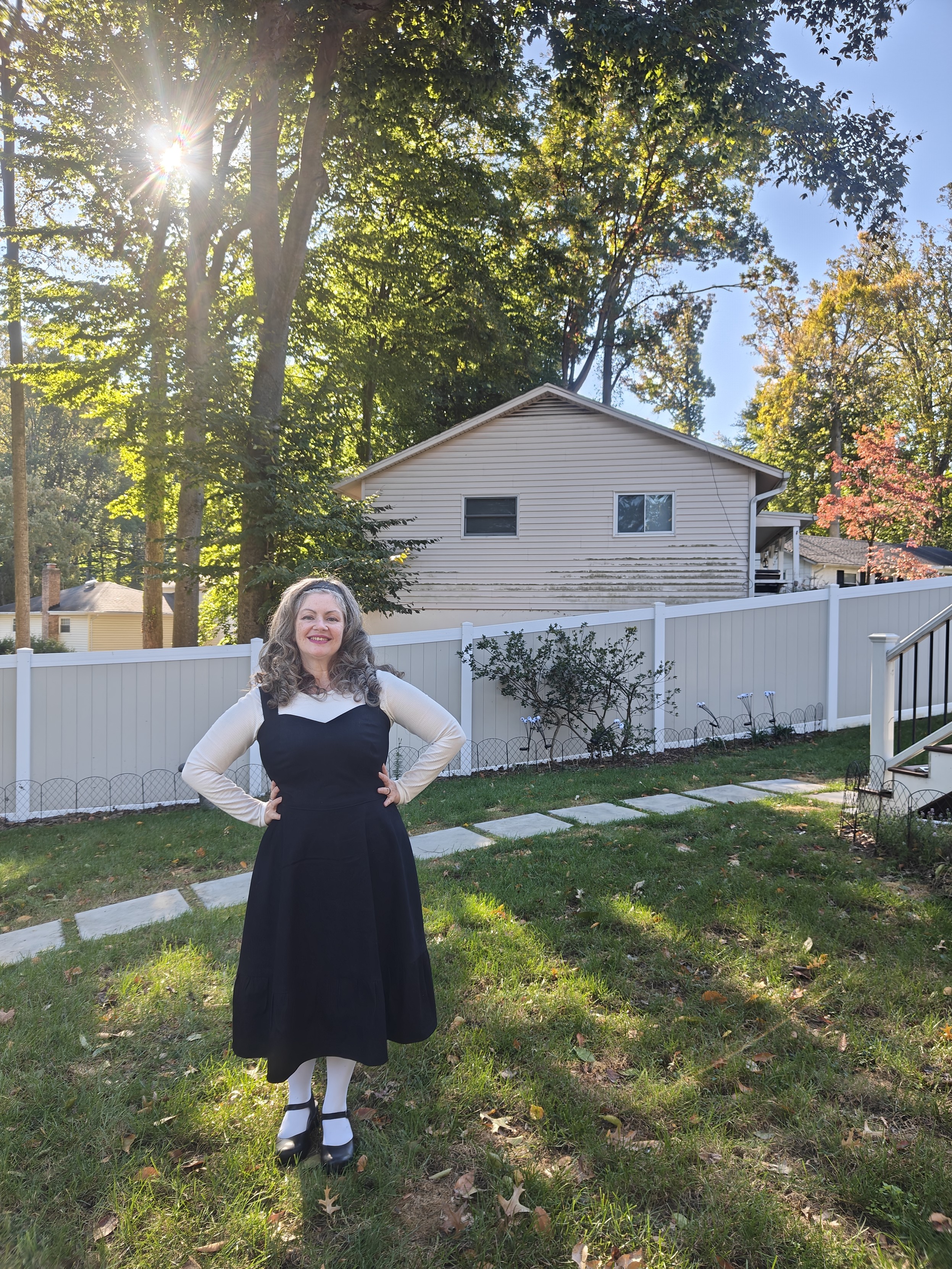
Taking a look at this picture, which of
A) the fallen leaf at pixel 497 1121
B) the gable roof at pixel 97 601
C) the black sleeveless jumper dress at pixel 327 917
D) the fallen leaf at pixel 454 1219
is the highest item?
the gable roof at pixel 97 601

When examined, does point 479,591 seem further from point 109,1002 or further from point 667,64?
point 109,1002

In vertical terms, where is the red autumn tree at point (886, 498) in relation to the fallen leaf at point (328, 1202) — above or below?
above

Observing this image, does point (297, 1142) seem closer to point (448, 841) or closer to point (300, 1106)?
point (300, 1106)

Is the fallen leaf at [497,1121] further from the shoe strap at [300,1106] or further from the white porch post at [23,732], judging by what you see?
the white porch post at [23,732]

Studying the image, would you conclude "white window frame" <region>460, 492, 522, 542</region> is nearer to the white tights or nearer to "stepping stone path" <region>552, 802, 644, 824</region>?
"stepping stone path" <region>552, 802, 644, 824</region>

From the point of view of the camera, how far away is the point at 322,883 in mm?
2457

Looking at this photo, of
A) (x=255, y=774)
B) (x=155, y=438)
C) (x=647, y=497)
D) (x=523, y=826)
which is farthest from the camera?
(x=647, y=497)

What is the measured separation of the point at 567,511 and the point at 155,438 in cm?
732

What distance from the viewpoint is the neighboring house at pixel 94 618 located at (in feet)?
104

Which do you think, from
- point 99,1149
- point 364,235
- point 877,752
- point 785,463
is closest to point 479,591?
point 364,235

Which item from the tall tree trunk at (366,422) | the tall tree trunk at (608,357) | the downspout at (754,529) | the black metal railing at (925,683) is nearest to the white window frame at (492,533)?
the downspout at (754,529)

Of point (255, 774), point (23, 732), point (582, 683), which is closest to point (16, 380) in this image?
point (23, 732)

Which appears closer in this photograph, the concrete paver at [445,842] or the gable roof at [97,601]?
the concrete paver at [445,842]

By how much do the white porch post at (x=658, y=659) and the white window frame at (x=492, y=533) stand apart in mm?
5761
